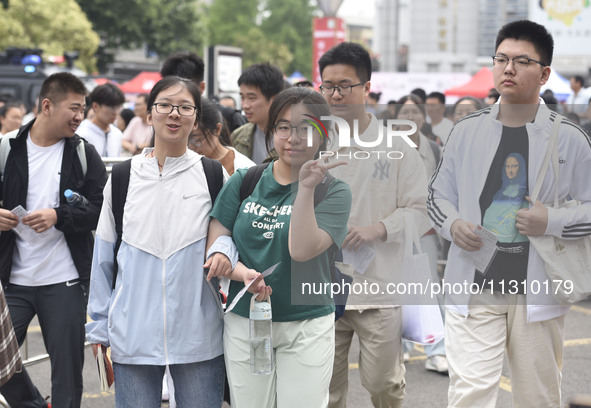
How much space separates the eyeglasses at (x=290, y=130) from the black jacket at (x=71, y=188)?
1419mm

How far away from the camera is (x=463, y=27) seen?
66375mm

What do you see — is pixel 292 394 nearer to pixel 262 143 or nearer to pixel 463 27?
pixel 262 143

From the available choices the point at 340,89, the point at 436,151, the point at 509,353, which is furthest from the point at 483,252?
the point at 436,151

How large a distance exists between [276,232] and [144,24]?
128 feet

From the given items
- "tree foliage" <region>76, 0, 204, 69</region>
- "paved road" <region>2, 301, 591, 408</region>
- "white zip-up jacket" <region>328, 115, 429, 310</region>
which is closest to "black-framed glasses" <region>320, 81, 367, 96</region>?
"white zip-up jacket" <region>328, 115, 429, 310</region>

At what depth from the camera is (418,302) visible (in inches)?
173

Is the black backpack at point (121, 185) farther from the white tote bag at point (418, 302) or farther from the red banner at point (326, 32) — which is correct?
the red banner at point (326, 32)

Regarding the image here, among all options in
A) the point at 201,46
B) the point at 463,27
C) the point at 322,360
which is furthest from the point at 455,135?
the point at 463,27

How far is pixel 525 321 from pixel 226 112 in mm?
3933

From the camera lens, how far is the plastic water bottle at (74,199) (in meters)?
4.49

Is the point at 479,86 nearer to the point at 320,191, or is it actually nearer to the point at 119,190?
the point at 320,191

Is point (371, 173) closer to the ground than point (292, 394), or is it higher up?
higher up

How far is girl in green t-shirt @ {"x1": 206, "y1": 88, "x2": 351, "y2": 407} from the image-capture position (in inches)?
140

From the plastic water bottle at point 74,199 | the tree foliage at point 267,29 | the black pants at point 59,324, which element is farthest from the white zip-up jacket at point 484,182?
the tree foliage at point 267,29
